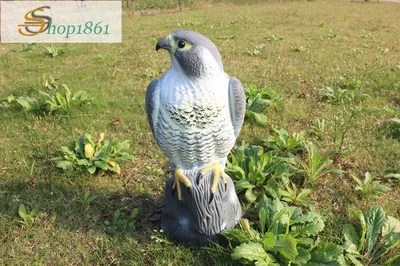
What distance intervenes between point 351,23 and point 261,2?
954 cm

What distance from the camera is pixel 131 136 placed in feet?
14.4

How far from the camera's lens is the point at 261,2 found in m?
20.5

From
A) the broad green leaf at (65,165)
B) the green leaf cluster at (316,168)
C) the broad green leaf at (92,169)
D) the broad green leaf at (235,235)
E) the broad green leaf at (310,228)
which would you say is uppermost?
the green leaf cluster at (316,168)

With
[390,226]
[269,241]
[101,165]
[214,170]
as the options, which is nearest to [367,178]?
[390,226]

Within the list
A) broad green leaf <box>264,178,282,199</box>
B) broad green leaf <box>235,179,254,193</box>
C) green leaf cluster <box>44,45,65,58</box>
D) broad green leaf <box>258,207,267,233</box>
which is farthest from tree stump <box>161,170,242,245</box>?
green leaf cluster <box>44,45,65,58</box>

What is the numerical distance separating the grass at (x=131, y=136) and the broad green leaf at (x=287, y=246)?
1.35 feet

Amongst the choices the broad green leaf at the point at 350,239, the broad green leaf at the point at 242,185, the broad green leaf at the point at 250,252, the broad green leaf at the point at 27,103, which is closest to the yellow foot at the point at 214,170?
the broad green leaf at the point at 250,252

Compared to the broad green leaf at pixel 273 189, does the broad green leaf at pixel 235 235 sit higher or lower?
lower

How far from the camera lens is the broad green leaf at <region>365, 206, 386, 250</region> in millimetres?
2566

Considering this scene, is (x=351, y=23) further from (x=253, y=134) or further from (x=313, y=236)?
(x=313, y=236)

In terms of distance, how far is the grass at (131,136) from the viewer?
2.74m

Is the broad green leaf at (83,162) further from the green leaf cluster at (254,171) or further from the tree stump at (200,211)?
the green leaf cluster at (254,171)

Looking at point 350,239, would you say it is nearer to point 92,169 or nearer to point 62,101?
point 92,169

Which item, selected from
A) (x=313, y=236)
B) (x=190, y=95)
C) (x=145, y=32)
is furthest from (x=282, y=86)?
(x=145, y=32)
